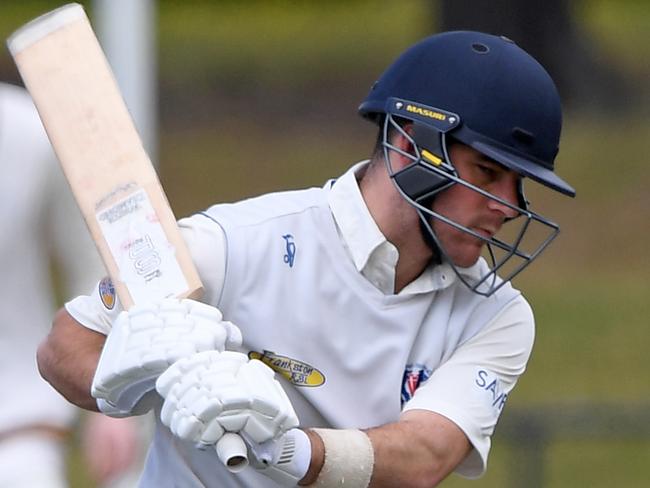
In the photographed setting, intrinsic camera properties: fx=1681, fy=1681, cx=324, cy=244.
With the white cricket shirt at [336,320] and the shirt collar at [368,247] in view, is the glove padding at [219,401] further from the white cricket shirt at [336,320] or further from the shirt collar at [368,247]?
the shirt collar at [368,247]

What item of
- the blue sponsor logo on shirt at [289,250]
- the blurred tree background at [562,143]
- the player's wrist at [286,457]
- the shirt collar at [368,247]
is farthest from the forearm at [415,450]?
the blurred tree background at [562,143]

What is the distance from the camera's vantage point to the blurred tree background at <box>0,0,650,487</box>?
411 inches

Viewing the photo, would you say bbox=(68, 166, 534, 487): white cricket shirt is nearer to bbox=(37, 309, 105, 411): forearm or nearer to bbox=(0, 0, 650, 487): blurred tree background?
bbox=(37, 309, 105, 411): forearm

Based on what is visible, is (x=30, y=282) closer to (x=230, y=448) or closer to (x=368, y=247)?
(x=368, y=247)

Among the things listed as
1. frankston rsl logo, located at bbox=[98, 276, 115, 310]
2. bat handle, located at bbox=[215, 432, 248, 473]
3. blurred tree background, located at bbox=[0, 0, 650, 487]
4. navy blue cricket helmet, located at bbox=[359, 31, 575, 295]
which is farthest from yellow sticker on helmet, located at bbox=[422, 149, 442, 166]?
blurred tree background, located at bbox=[0, 0, 650, 487]

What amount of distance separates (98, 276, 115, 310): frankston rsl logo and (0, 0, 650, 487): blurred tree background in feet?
13.1

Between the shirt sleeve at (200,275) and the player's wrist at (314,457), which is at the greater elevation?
Result: the shirt sleeve at (200,275)

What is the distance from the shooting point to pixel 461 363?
365 centimetres

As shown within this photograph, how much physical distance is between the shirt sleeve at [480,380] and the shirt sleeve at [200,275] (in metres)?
0.51

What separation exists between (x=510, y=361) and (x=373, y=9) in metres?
20.9

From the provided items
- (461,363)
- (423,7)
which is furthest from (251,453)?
(423,7)

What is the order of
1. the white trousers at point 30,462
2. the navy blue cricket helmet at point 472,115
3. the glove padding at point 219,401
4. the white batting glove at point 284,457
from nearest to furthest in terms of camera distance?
1. the glove padding at point 219,401
2. the white batting glove at point 284,457
3. the navy blue cricket helmet at point 472,115
4. the white trousers at point 30,462

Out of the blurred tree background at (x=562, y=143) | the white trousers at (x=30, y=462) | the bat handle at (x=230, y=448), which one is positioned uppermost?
the bat handle at (x=230, y=448)

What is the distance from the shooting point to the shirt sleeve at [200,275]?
3430 millimetres
